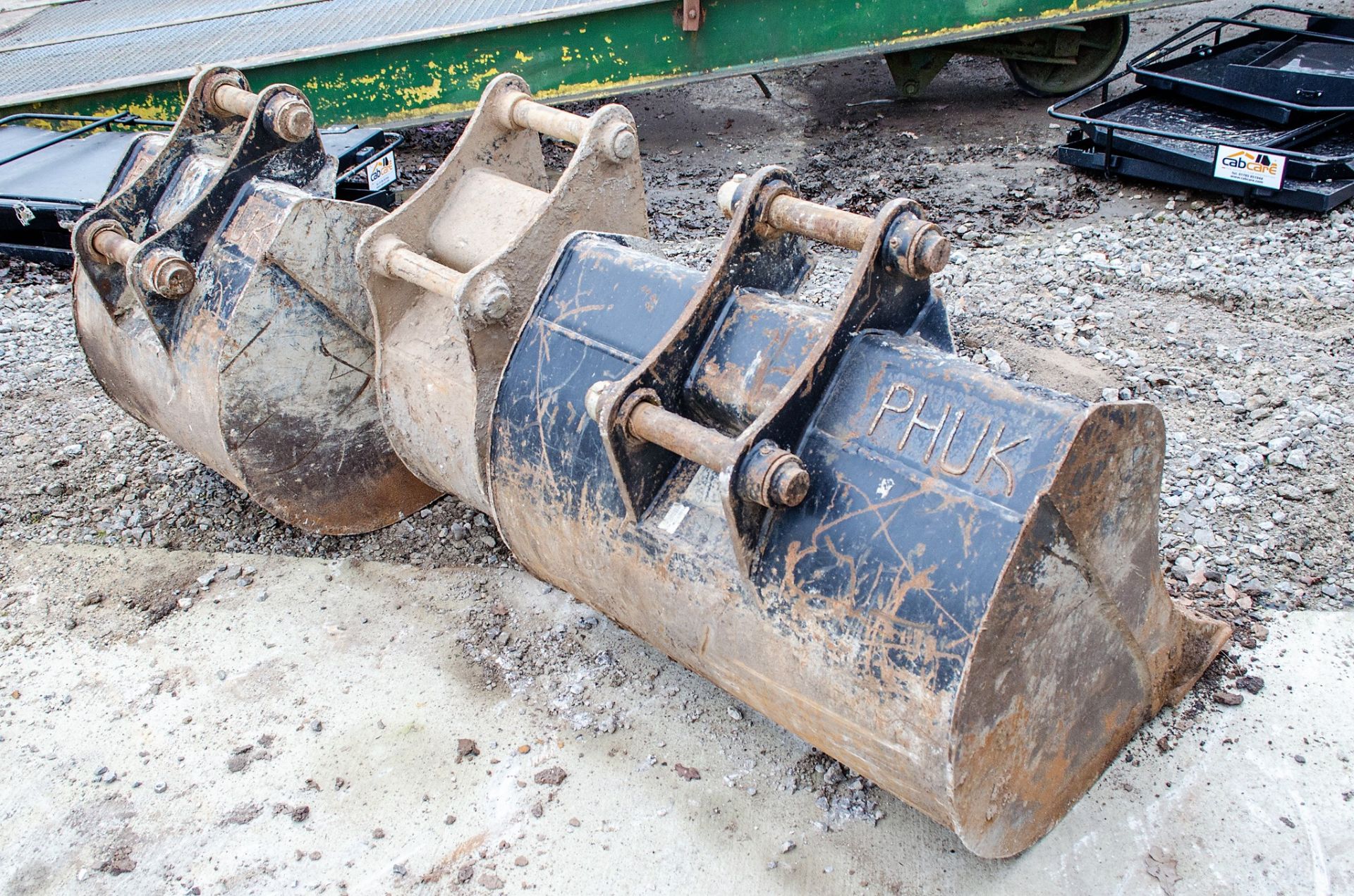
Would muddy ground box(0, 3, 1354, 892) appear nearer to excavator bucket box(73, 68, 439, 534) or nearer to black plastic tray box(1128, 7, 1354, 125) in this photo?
excavator bucket box(73, 68, 439, 534)

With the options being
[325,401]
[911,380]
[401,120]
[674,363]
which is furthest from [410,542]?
[401,120]

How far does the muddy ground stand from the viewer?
2990 mm

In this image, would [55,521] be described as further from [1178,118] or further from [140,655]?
[1178,118]

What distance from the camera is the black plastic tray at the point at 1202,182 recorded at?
4727mm

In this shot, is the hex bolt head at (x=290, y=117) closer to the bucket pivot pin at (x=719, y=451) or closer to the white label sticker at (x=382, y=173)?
the bucket pivot pin at (x=719, y=451)

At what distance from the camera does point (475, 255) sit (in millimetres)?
2738

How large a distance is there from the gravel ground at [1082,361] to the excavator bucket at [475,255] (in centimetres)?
74

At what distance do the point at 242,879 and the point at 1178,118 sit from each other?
5.49 m

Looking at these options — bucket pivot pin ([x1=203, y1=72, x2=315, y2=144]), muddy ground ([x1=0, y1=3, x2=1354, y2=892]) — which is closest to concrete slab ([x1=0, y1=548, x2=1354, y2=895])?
muddy ground ([x1=0, y1=3, x2=1354, y2=892])

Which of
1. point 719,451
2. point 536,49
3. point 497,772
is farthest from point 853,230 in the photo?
point 536,49

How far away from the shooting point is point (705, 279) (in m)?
2.14

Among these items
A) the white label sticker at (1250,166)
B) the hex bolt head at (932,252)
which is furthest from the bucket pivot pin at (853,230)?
the white label sticker at (1250,166)

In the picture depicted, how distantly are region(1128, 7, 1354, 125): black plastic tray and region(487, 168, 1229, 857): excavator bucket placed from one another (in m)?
3.78

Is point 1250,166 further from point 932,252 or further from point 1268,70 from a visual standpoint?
point 932,252
